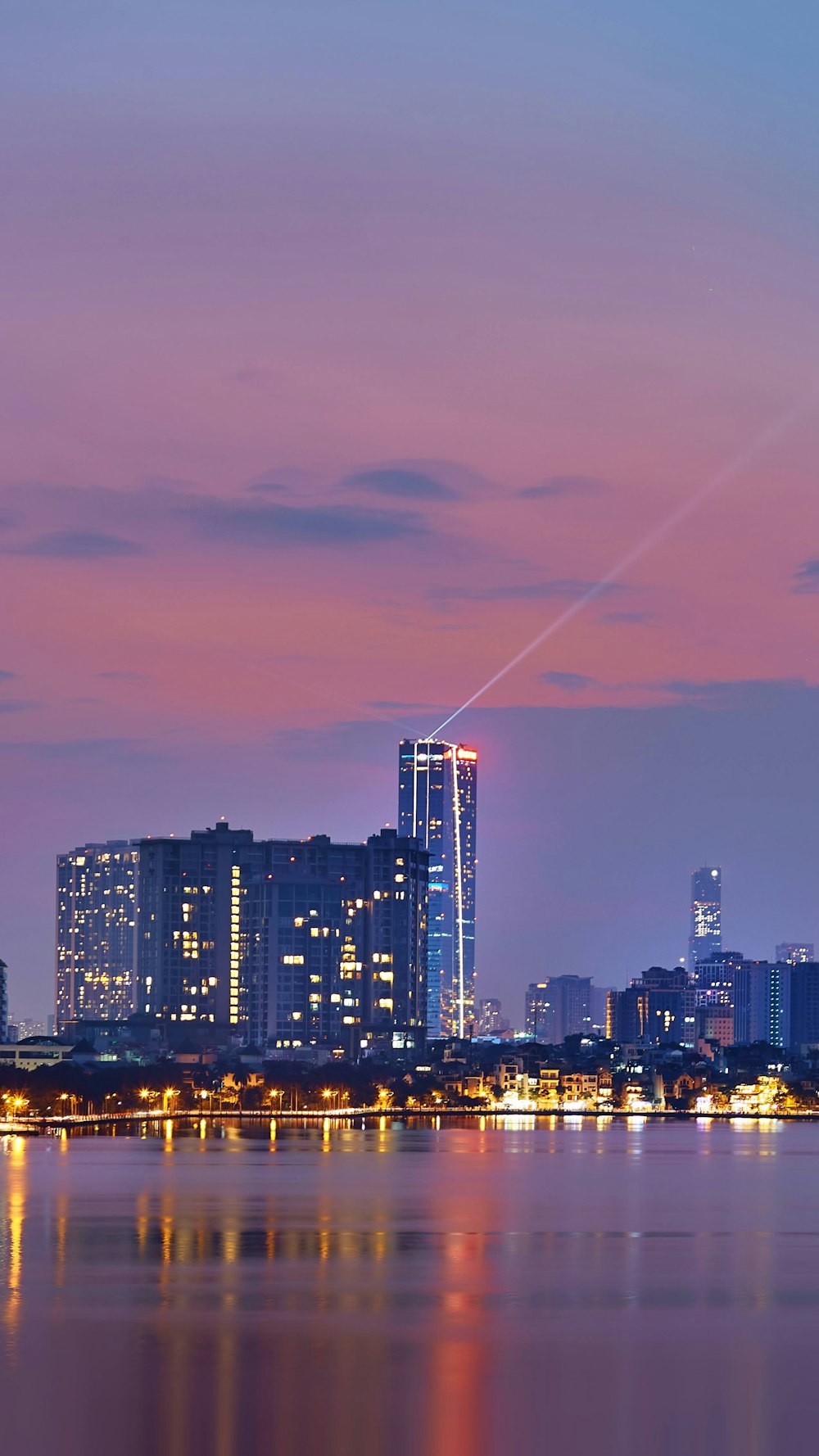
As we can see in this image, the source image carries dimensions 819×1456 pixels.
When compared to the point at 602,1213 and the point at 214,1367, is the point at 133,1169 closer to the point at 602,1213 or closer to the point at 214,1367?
the point at 602,1213

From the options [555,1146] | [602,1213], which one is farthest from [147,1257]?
[555,1146]

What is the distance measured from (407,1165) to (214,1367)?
242 ft

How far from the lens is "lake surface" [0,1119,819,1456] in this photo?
124 feet

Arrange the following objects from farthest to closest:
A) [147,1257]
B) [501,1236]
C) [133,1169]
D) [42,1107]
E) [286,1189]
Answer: [42,1107], [133,1169], [286,1189], [501,1236], [147,1257]

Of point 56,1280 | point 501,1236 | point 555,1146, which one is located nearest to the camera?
point 56,1280

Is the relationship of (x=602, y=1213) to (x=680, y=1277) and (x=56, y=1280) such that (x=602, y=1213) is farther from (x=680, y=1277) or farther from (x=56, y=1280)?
(x=56, y=1280)

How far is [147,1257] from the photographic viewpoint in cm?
6184

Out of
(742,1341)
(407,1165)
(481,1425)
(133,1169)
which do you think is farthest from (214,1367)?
(407,1165)

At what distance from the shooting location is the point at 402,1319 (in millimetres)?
49438

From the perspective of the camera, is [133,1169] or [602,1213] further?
[133,1169]

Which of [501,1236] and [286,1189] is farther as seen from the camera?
[286,1189]

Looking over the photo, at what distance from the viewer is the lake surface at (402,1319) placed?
124ft

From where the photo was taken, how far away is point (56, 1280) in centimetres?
5591

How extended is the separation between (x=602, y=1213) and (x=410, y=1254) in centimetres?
1903
